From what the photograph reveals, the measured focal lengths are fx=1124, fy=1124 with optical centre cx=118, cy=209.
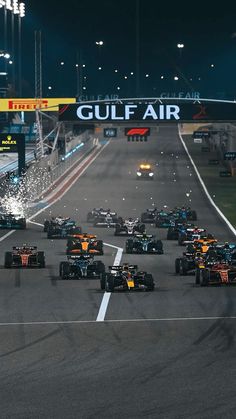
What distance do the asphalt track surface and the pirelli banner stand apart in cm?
2564

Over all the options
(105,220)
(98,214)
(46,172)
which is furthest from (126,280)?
(46,172)

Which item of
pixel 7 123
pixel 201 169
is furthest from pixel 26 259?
pixel 7 123

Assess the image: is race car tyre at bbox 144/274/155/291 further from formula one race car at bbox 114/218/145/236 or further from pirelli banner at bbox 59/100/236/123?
pirelli banner at bbox 59/100/236/123

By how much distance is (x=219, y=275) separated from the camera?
3281cm

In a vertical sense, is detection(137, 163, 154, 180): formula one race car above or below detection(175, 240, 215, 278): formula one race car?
above

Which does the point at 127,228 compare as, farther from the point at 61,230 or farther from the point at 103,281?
the point at 103,281

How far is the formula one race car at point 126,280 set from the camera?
31875 millimetres

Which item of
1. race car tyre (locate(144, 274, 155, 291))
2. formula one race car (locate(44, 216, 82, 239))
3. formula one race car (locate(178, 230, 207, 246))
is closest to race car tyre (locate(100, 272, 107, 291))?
race car tyre (locate(144, 274, 155, 291))

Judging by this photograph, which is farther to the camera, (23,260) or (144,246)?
(144,246)

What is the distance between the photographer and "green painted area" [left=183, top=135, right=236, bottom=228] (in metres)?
72.3

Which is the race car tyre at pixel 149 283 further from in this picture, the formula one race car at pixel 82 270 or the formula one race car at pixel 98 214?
the formula one race car at pixel 98 214

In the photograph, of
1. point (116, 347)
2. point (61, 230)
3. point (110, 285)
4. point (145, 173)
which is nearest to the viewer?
point (116, 347)

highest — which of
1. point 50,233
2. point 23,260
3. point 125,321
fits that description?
point 23,260

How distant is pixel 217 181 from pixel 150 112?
27570 millimetres
